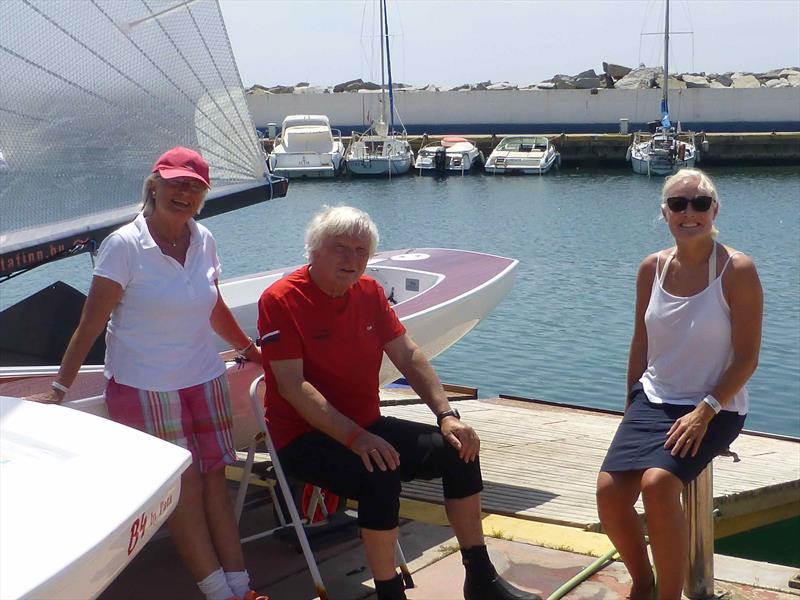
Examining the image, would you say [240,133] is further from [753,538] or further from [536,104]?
[536,104]

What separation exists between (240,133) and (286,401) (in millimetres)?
2988

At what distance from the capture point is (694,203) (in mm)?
3426

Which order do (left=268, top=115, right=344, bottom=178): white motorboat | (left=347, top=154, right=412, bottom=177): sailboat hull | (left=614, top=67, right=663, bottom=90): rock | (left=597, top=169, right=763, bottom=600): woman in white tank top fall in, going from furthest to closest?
1. (left=614, top=67, right=663, bottom=90): rock
2. (left=268, top=115, right=344, bottom=178): white motorboat
3. (left=347, top=154, right=412, bottom=177): sailboat hull
4. (left=597, top=169, right=763, bottom=600): woman in white tank top

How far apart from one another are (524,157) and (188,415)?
3855 centimetres

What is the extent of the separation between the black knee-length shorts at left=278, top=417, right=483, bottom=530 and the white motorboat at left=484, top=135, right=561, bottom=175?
37585 mm

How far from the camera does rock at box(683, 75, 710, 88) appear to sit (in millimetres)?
52500

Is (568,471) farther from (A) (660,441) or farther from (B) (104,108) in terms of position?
(B) (104,108)

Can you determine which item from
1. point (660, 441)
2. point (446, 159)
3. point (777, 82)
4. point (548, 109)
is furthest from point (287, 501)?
point (777, 82)

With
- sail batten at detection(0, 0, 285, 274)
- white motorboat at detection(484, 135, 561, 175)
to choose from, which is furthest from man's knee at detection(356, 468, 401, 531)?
white motorboat at detection(484, 135, 561, 175)

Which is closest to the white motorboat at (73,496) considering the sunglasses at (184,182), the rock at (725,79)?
the sunglasses at (184,182)

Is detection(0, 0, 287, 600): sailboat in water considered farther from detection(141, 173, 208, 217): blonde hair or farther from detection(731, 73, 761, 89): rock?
detection(731, 73, 761, 89): rock

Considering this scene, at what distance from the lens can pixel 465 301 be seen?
5441 mm

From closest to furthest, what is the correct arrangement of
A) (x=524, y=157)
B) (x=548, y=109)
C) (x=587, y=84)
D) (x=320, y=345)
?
(x=320, y=345) → (x=524, y=157) → (x=548, y=109) → (x=587, y=84)

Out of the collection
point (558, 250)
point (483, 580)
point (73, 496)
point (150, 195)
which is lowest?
point (558, 250)
